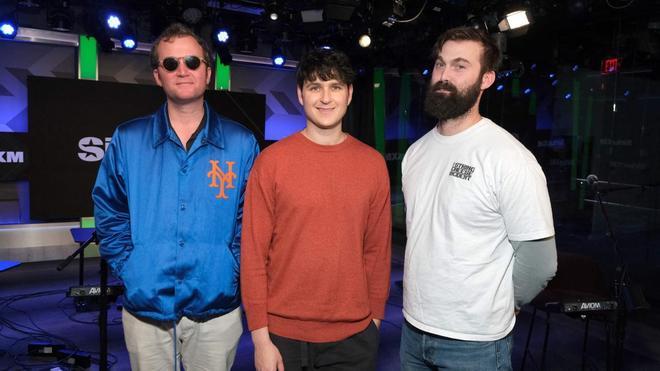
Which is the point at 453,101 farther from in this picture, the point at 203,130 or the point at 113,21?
the point at 113,21

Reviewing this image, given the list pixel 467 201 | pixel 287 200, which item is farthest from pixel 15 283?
pixel 467 201

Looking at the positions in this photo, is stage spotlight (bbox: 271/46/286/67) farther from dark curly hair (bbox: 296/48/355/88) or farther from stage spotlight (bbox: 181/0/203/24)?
dark curly hair (bbox: 296/48/355/88)

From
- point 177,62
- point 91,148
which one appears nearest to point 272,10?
point 91,148

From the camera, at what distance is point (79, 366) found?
390cm

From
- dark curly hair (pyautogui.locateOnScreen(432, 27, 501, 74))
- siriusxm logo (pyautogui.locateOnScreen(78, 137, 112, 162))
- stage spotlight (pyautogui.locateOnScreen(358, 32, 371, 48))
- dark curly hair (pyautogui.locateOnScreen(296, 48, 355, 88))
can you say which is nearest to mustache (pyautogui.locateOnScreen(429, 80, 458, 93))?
dark curly hair (pyautogui.locateOnScreen(432, 27, 501, 74))

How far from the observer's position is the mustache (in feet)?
6.36

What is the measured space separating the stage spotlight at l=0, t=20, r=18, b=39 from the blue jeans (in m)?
7.05

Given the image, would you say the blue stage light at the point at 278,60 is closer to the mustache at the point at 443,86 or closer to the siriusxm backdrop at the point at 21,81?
the siriusxm backdrop at the point at 21,81

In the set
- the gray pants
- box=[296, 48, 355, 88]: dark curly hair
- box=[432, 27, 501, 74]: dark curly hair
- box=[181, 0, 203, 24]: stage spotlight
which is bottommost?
the gray pants

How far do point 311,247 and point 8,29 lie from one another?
6775 mm

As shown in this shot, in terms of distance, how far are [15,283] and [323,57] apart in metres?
6.03

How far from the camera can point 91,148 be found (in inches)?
293

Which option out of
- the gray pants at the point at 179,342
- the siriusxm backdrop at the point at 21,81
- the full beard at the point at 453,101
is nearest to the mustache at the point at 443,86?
the full beard at the point at 453,101

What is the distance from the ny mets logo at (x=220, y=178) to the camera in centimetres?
206
